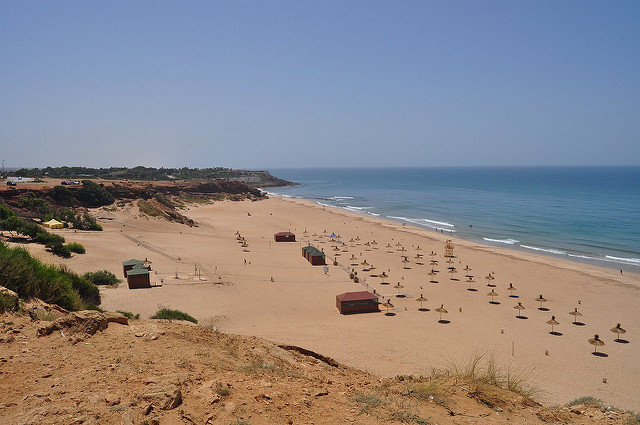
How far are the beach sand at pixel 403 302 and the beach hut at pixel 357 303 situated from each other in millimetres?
550

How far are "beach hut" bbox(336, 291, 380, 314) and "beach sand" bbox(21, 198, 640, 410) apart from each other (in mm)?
550

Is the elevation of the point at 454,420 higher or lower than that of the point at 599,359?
higher

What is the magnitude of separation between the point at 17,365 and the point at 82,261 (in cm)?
2488

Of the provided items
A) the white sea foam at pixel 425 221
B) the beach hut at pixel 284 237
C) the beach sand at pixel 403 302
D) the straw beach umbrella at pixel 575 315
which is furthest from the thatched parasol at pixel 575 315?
the white sea foam at pixel 425 221

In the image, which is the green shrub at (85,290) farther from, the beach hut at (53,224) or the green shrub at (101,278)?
the beach hut at (53,224)

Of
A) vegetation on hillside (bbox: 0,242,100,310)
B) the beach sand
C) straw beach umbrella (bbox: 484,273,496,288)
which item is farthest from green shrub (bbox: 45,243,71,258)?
straw beach umbrella (bbox: 484,273,496,288)

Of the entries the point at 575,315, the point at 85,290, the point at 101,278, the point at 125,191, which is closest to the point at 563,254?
the point at 575,315

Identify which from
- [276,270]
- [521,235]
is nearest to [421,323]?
[276,270]

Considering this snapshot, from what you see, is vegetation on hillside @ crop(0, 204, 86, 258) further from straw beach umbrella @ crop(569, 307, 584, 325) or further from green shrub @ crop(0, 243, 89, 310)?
straw beach umbrella @ crop(569, 307, 584, 325)

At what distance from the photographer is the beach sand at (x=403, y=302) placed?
1755cm

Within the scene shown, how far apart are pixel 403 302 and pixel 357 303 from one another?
425 centimetres

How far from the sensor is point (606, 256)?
39906 mm

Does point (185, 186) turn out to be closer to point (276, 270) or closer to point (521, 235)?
point (276, 270)

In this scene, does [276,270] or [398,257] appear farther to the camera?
[398,257]
